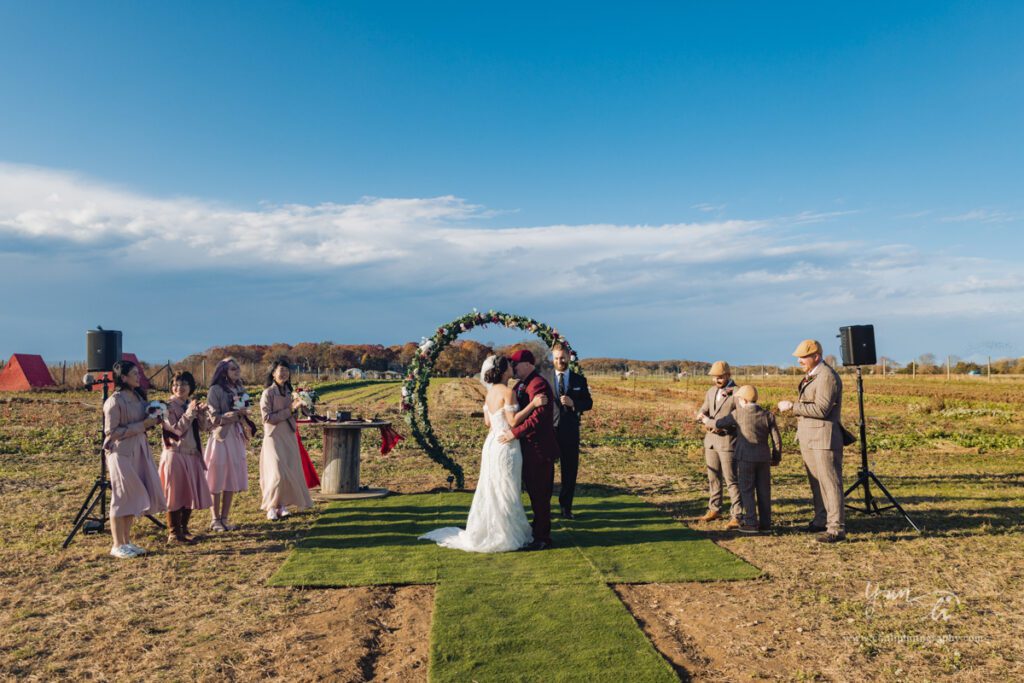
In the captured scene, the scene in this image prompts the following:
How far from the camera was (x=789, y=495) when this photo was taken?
36.0 feet

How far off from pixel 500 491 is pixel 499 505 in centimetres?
15

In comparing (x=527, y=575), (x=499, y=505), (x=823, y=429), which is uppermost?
(x=823, y=429)

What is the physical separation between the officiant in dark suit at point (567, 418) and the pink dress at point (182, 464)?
4.33m

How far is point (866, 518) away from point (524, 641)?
20.3ft

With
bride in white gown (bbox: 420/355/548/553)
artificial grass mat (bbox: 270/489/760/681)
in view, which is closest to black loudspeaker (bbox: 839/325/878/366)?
artificial grass mat (bbox: 270/489/760/681)

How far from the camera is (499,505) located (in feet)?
24.9

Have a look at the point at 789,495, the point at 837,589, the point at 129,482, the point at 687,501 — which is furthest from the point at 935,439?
the point at 129,482

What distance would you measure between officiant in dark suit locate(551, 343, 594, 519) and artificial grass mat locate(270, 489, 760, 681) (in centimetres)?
44

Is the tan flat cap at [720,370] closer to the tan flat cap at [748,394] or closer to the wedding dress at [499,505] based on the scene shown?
the tan flat cap at [748,394]

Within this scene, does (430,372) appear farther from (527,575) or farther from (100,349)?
(527,575)

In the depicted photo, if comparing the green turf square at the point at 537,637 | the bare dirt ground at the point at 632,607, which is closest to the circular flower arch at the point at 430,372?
the bare dirt ground at the point at 632,607

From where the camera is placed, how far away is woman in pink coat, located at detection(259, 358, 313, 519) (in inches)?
356

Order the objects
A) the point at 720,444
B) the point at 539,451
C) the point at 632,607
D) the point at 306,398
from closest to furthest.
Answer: the point at 632,607 < the point at 539,451 < the point at 720,444 < the point at 306,398

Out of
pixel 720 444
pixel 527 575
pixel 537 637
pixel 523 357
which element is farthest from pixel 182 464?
pixel 720 444
